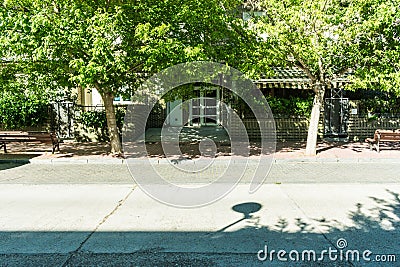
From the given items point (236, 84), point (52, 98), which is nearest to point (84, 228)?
point (236, 84)

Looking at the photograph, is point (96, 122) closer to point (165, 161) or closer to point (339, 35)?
point (165, 161)

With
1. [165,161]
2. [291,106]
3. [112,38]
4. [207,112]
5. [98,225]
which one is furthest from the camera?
[207,112]

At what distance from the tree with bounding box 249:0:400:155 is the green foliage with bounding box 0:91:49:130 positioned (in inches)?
452

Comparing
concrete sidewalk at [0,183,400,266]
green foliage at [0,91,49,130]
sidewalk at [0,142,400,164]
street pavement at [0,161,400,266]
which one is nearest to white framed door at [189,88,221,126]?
sidewalk at [0,142,400,164]

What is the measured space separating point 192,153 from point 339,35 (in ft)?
20.5

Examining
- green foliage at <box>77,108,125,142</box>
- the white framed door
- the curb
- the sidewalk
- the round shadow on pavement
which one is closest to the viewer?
the round shadow on pavement

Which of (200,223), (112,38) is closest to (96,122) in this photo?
(112,38)

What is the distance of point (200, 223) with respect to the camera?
5609 mm

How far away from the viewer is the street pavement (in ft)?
14.4

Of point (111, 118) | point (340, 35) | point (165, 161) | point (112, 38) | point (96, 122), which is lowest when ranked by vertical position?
point (165, 161)

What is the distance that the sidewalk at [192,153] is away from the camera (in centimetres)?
1152

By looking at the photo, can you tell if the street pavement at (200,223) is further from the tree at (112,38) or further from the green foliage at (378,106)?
the green foliage at (378,106)

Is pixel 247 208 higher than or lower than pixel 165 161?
lower

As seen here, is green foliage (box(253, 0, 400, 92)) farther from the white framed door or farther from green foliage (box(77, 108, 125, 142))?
the white framed door
